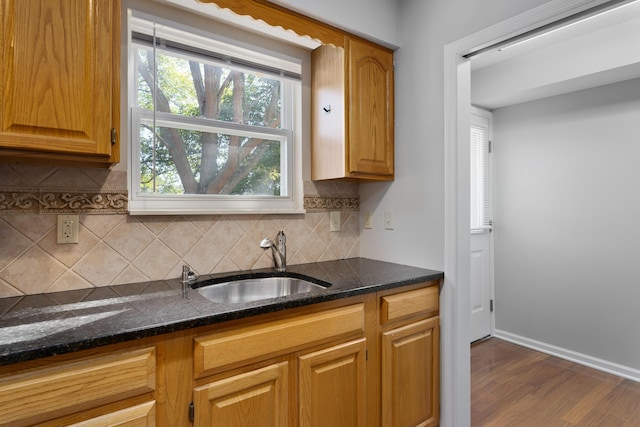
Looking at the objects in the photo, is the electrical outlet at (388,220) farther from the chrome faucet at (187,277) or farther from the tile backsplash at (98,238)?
the chrome faucet at (187,277)

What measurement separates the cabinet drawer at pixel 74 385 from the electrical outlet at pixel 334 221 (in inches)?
53.2

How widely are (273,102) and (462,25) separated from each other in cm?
110

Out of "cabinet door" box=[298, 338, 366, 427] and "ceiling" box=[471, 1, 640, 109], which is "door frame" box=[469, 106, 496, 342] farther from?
"cabinet door" box=[298, 338, 366, 427]

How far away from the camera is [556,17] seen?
1.40 meters

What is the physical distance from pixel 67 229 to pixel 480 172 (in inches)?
127

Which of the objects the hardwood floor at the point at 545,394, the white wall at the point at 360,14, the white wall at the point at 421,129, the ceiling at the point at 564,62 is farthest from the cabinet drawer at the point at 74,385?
the ceiling at the point at 564,62

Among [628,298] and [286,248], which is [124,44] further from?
[628,298]

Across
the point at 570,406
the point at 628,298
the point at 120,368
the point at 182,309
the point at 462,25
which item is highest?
the point at 462,25

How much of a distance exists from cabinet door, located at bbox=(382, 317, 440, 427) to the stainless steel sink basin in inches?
18.7

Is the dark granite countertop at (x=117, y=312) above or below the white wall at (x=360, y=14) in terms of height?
below

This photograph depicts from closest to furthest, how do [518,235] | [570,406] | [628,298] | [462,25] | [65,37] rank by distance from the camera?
[65,37], [462,25], [570,406], [628,298], [518,235]

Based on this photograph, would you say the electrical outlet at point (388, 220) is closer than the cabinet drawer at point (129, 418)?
No

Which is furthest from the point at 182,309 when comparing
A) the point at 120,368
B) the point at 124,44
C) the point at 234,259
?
the point at 124,44

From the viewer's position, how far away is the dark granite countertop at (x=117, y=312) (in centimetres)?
87
